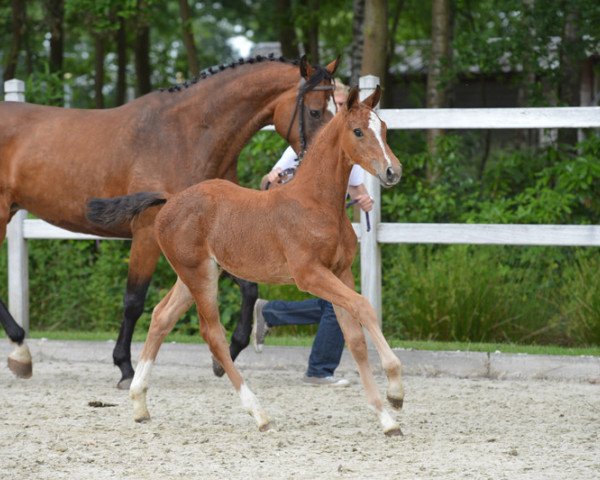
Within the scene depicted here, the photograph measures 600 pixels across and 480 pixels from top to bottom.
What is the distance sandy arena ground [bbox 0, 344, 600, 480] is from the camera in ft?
16.8

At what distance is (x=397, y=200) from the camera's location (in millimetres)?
10672

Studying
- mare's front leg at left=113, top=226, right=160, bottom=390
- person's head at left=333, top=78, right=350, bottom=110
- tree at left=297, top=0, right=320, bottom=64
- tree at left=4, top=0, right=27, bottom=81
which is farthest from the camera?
tree at left=297, top=0, right=320, bottom=64

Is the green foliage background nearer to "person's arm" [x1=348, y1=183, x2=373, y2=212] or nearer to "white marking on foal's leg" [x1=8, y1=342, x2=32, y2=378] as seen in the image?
"person's arm" [x1=348, y1=183, x2=373, y2=212]

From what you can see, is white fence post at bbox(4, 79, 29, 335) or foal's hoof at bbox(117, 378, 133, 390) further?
white fence post at bbox(4, 79, 29, 335)

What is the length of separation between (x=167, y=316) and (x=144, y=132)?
175 cm

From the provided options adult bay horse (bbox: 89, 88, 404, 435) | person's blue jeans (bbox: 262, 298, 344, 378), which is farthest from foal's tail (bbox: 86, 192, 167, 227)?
person's blue jeans (bbox: 262, 298, 344, 378)

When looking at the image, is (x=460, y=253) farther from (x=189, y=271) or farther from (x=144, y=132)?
(x=189, y=271)

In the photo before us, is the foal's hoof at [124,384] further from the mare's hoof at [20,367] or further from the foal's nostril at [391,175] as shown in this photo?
the foal's nostril at [391,175]

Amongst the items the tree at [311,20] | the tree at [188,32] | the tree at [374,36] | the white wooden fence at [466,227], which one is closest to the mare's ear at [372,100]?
the white wooden fence at [466,227]

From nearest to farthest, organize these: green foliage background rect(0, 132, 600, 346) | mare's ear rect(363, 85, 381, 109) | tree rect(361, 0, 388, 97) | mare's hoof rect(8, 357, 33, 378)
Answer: mare's ear rect(363, 85, 381, 109) → mare's hoof rect(8, 357, 33, 378) → green foliage background rect(0, 132, 600, 346) → tree rect(361, 0, 388, 97)

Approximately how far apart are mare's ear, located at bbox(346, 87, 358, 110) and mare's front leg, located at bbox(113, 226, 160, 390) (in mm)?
2203

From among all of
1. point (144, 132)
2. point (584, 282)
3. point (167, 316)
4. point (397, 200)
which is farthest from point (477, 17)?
point (167, 316)

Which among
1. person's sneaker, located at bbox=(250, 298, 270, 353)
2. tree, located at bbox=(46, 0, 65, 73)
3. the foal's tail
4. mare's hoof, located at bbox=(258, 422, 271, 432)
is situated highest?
tree, located at bbox=(46, 0, 65, 73)

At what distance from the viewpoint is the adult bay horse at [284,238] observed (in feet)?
18.2
